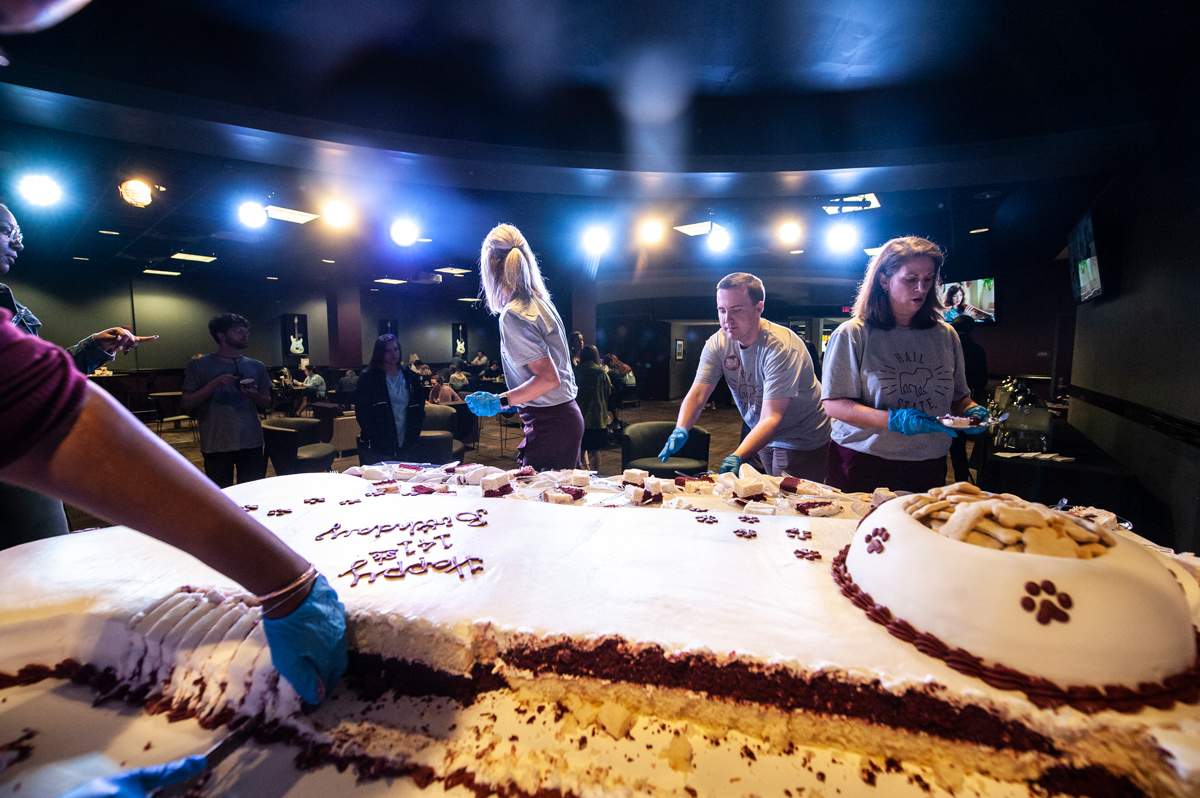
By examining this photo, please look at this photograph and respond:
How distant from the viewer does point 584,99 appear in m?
4.15

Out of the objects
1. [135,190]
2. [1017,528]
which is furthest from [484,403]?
[135,190]

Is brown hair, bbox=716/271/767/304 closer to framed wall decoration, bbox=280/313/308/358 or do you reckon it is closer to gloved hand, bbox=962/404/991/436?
gloved hand, bbox=962/404/991/436

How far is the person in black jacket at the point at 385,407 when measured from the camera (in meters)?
4.05

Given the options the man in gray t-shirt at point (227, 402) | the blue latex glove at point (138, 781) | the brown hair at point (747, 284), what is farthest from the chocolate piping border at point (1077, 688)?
the man in gray t-shirt at point (227, 402)

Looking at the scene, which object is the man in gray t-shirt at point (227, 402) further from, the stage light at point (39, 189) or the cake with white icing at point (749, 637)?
the cake with white icing at point (749, 637)

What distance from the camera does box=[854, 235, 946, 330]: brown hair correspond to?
→ 2291mm

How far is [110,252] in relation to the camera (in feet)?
31.2

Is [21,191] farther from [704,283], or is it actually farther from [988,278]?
[988,278]

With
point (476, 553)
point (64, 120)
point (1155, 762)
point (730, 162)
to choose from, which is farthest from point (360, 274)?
point (1155, 762)

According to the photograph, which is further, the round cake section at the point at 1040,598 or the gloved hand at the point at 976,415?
the gloved hand at the point at 976,415

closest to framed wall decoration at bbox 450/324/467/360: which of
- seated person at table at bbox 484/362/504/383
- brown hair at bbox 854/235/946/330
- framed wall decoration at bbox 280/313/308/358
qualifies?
framed wall decoration at bbox 280/313/308/358

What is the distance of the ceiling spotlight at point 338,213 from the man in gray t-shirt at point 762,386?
4.16m

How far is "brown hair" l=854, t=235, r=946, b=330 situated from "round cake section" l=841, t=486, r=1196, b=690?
137 centimetres

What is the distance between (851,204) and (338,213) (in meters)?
5.90
